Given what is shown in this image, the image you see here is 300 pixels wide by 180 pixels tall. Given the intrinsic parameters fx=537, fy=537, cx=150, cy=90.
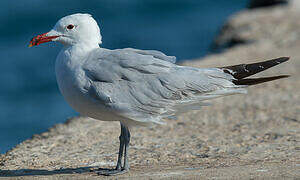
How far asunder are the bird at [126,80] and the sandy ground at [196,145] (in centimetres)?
59

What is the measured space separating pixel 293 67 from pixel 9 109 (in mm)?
8480

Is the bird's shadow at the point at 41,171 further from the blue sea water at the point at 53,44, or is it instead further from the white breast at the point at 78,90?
the blue sea water at the point at 53,44

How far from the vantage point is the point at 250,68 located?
494 cm

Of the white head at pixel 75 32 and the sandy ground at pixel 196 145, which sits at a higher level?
the white head at pixel 75 32

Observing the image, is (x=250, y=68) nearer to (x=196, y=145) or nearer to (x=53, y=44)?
(x=196, y=145)

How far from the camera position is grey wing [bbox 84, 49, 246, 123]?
15.5ft

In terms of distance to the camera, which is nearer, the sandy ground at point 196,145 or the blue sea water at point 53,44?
the sandy ground at point 196,145

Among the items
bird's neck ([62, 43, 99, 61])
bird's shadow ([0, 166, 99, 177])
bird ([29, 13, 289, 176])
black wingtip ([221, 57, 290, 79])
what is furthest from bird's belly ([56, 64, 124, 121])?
black wingtip ([221, 57, 290, 79])

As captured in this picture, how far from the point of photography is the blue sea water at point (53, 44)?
14523mm

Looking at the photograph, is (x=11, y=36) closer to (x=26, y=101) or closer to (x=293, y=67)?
(x=26, y=101)

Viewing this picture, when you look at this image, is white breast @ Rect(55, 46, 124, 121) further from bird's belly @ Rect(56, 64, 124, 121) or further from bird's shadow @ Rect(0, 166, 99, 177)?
bird's shadow @ Rect(0, 166, 99, 177)

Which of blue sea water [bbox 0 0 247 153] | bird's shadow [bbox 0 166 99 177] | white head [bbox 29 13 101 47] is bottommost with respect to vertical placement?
bird's shadow [bbox 0 166 99 177]

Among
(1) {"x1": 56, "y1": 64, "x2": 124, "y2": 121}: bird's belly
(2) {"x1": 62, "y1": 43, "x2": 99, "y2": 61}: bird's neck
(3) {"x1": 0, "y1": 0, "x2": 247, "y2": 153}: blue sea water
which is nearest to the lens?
(1) {"x1": 56, "y1": 64, "x2": 124, "y2": 121}: bird's belly

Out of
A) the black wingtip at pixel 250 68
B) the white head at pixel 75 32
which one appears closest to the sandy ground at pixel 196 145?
the black wingtip at pixel 250 68
